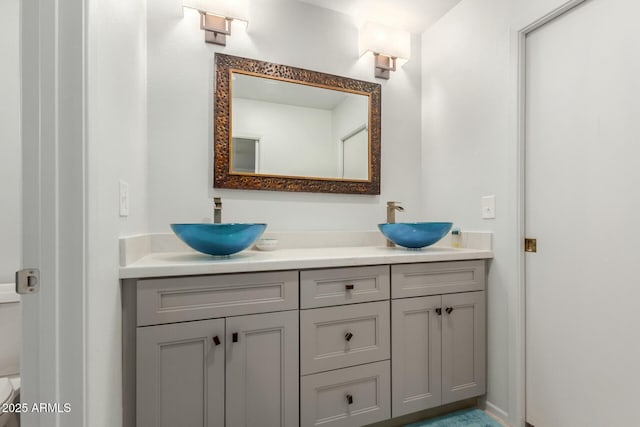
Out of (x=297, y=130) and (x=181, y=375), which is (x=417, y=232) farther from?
(x=181, y=375)

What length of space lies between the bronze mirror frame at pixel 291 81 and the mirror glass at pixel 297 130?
0.03 metres

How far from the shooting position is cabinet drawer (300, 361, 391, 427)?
4.28 feet

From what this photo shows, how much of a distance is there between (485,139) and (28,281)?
1950 millimetres

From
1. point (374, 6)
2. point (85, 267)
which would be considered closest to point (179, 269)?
point (85, 267)

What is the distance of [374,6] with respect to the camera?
1.93 metres

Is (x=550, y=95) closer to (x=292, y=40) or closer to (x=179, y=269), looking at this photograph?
(x=292, y=40)

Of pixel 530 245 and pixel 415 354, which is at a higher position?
pixel 530 245

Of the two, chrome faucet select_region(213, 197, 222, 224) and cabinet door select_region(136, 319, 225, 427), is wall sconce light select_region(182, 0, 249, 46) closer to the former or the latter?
chrome faucet select_region(213, 197, 222, 224)

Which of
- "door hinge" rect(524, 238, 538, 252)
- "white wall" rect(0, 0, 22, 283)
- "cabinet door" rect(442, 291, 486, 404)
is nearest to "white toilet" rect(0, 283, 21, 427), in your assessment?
"white wall" rect(0, 0, 22, 283)

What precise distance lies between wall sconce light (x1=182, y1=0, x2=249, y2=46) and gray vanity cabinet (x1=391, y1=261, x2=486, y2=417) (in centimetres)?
152

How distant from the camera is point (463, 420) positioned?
160cm

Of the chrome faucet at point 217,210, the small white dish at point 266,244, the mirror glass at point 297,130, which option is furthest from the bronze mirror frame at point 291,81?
the small white dish at point 266,244

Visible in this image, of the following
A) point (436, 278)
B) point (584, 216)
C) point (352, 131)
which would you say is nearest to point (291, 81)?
point (352, 131)

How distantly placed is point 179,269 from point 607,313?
1628 millimetres
